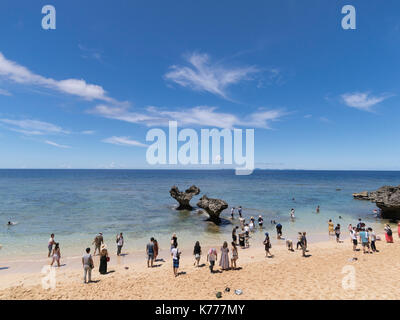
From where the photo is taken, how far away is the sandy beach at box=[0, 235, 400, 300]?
9984 millimetres

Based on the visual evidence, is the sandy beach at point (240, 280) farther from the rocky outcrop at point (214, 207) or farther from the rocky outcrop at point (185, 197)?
the rocky outcrop at point (185, 197)

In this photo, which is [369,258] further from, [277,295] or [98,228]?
[98,228]

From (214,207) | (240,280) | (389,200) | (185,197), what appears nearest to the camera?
(240,280)

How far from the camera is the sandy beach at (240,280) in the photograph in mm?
9984

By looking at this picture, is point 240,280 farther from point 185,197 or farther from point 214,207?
point 185,197

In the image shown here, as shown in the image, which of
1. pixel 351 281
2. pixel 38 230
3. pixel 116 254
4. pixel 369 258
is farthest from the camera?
pixel 38 230

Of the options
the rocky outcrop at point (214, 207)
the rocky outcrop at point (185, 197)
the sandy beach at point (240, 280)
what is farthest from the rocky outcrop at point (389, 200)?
the rocky outcrop at point (185, 197)

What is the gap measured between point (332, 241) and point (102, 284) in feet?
64.7

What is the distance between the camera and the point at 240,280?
11.6 m

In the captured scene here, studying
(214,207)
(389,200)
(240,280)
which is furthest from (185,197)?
(389,200)
